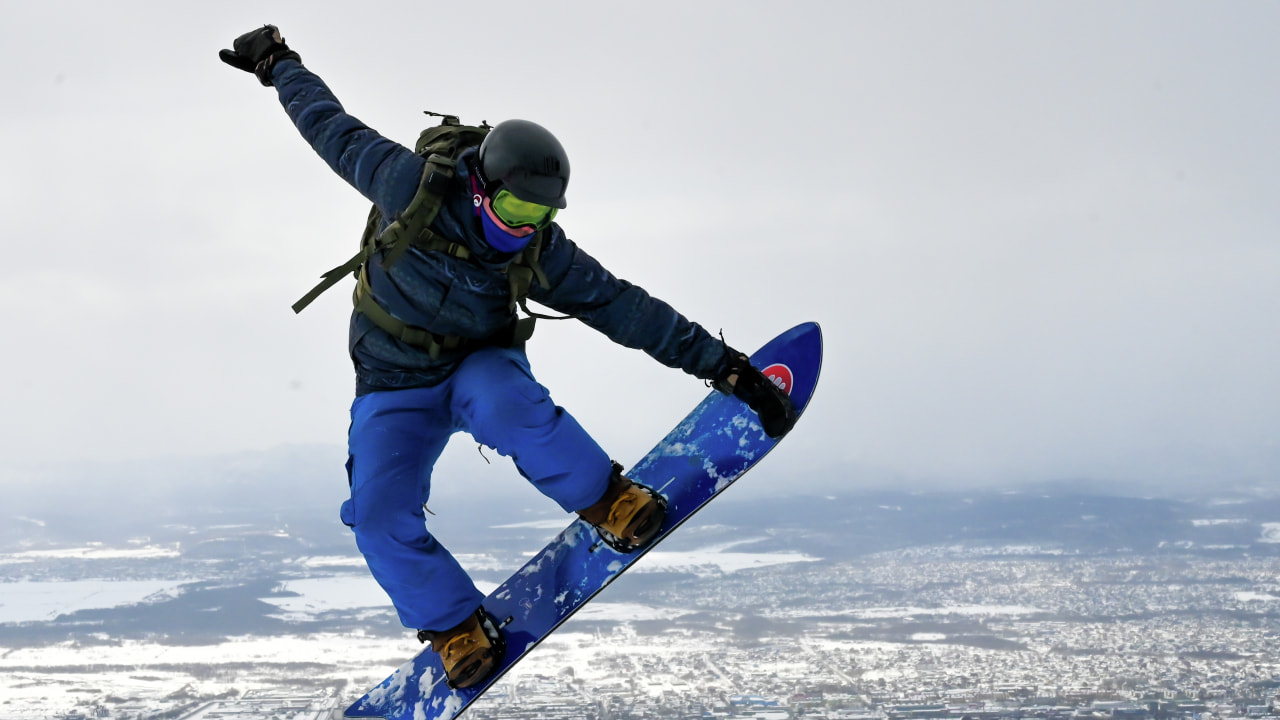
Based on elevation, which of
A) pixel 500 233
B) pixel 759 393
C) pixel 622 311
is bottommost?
pixel 759 393

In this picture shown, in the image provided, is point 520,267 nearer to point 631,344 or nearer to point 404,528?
point 631,344

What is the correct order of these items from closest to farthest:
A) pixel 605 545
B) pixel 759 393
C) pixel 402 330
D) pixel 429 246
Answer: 1. pixel 429 246
2. pixel 402 330
3. pixel 759 393
4. pixel 605 545

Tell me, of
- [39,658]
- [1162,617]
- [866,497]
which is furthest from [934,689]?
[866,497]

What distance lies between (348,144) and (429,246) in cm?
79

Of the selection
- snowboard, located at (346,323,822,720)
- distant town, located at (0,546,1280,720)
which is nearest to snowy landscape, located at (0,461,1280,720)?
distant town, located at (0,546,1280,720)

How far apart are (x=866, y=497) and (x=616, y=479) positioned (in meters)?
133

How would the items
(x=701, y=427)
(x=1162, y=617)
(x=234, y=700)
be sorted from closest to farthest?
(x=701, y=427) < (x=234, y=700) < (x=1162, y=617)

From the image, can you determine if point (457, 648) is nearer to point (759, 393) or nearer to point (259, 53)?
point (759, 393)

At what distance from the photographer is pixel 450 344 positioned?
554cm

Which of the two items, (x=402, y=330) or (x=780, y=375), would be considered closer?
(x=402, y=330)

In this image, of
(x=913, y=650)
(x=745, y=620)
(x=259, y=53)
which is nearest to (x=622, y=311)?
(x=259, y=53)

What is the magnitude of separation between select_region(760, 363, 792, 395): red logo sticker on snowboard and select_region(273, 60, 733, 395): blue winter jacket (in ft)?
2.97

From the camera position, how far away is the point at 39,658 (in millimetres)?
63125

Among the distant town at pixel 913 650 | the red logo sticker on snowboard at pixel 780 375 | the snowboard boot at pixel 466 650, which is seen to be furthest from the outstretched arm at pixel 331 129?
the distant town at pixel 913 650
